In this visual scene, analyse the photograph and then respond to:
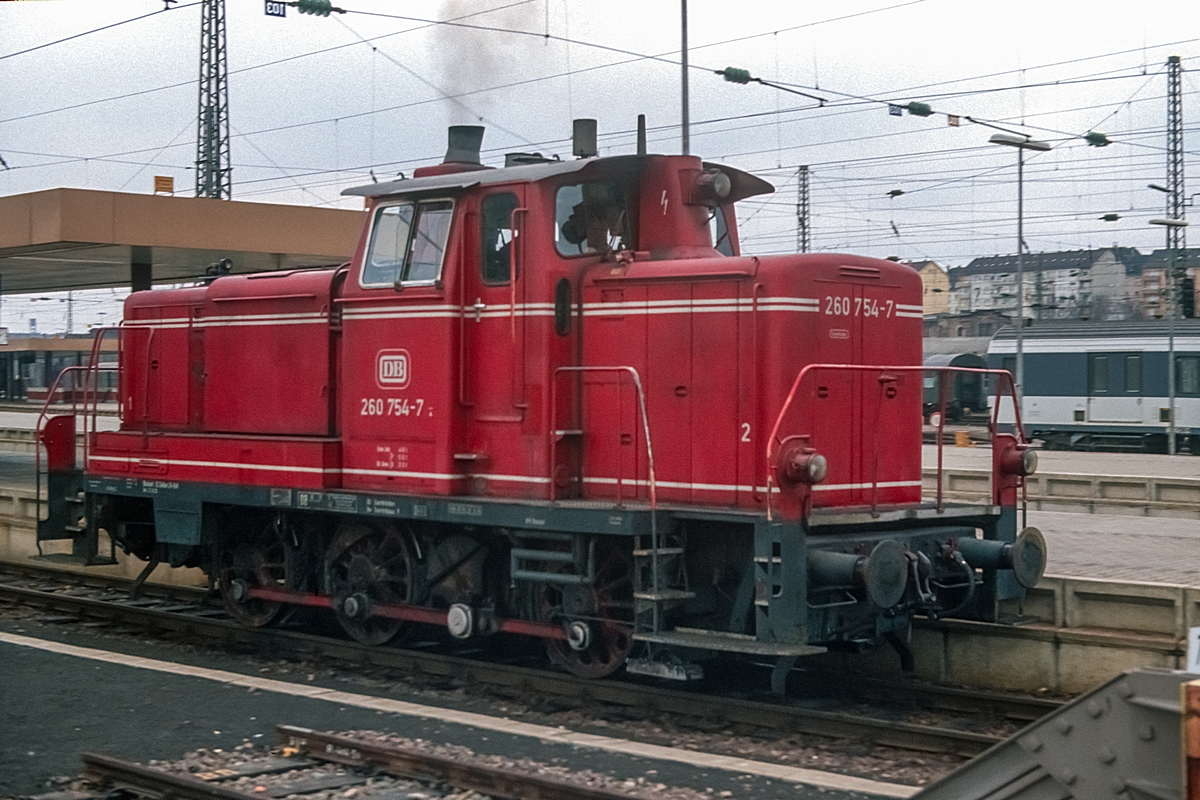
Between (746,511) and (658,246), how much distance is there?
2.22m

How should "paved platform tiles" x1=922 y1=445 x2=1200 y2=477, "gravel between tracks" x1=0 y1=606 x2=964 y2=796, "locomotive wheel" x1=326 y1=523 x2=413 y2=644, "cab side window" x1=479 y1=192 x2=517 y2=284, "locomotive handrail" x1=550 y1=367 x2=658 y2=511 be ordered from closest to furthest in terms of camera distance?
"gravel between tracks" x1=0 y1=606 x2=964 y2=796
"locomotive handrail" x1=550 y1=367 x2=658 y2=511
"cab side window" x1=479 y1=192 x2=517 y2=284
"locomotive wheel" x1=326 y1=523 x2=413 y2=644
"paved platform tiles" x1=922 y1=445 x2=1200 y2=477

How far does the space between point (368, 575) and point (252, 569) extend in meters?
1.66

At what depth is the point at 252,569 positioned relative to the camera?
11445 mm

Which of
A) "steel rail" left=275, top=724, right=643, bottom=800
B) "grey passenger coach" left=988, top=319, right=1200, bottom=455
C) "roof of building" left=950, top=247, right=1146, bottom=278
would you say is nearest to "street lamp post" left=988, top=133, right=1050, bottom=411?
"grey passenger coach" left=988, top=319, right=1200, bottom=455

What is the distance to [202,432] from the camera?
11.8 metres

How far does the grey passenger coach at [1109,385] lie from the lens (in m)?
33.7

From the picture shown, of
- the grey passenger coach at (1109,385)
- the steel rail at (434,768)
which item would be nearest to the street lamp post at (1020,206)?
the grey passenger coach at (1109,385)

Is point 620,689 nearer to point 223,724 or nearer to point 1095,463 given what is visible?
Result: point 223,724

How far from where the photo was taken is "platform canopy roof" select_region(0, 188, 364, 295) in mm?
18359

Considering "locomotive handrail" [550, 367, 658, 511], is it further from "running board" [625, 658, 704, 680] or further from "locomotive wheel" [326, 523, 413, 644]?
"locomotive wheel" [326, 523, 413, 644]

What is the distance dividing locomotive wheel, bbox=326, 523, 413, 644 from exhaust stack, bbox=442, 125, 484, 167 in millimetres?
3029

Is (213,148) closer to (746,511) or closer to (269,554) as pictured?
(269,554)

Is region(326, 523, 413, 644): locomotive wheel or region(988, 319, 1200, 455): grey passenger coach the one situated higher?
region(988, 319, 1200, 455): grey passenger coach

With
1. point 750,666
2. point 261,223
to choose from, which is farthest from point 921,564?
point 261,223
